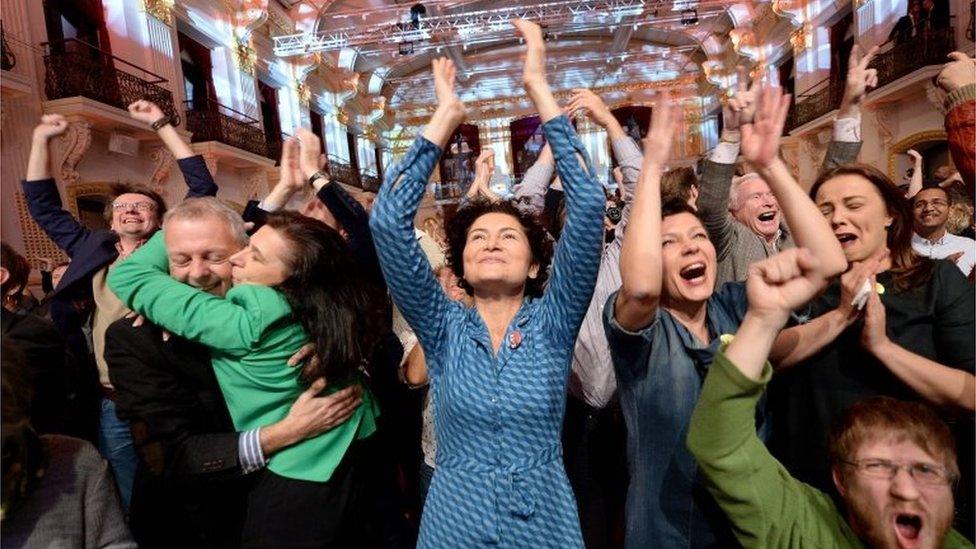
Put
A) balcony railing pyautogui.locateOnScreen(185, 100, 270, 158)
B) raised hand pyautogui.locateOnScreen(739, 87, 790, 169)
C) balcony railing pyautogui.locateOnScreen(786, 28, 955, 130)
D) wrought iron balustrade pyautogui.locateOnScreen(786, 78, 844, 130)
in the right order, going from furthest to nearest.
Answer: wrought iron balustrade pyautogui.locateOnScreen(786, 78, 844, 130), balcony railing pyautogui.locateOnScreen(185, 100, 270, 158), balcony railing pyautogui.locateOnScreen(786, 28, 955, 130), raised hand pyautogui.locateOnScreen(739, 87, 790, 169)

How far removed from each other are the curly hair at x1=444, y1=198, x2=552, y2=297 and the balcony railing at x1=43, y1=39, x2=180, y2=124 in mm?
8486

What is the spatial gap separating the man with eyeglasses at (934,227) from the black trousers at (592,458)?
2.42m

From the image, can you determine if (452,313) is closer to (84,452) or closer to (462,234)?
(462,234)

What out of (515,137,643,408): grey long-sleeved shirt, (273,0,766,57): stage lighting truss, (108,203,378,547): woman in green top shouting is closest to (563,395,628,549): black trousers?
(515,137,643,408): grey long-sleeved shirt

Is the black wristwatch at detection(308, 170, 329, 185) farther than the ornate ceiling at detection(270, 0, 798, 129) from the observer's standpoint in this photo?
No

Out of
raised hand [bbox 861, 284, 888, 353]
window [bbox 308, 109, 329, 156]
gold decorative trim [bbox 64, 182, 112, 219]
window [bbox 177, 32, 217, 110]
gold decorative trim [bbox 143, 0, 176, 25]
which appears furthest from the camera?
window [bbox 308, 109, 329, 156]

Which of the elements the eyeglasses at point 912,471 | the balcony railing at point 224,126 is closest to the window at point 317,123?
the balcony railing at point 224,126

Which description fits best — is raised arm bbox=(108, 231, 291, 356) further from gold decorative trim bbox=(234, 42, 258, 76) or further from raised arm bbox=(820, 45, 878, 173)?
gold decorative trim bbox=(234, 42, 258, 76)

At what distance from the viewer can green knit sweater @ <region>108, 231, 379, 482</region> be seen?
1.46 metres

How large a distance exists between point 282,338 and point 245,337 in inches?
4.7

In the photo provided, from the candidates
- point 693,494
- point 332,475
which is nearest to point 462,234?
point 332,475

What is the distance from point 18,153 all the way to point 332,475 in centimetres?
811

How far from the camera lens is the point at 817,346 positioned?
4.80ft

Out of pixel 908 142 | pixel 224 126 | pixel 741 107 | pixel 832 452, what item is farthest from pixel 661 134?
pixel 908 142
